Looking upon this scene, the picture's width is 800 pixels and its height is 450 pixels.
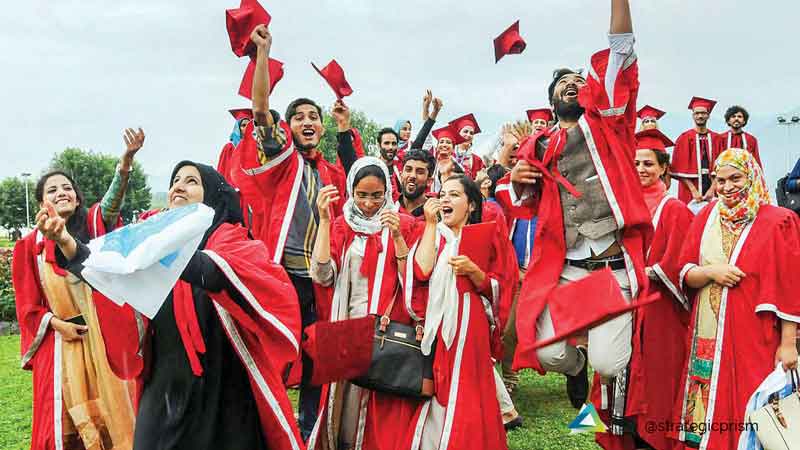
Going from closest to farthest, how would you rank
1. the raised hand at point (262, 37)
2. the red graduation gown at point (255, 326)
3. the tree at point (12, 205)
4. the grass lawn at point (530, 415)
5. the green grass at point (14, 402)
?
the red graduation gown at point (255, 326)
the raised hand at point (262, 37)
the grass lawn at point (530, 415)
the green grass at point (14, 402)
the tree at point (12, 205)

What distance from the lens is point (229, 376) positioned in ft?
11.9

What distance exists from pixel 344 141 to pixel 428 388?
266cm

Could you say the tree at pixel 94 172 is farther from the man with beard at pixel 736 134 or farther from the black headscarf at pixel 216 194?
the black headscarf at pixel 216 194

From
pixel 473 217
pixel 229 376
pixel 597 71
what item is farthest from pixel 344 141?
pixel 229 376

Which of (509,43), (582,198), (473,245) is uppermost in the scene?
(509,43)

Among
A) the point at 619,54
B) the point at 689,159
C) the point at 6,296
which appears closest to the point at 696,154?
the point at 689,159

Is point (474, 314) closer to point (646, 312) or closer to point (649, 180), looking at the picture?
point (646, 312)

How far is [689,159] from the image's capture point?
1047cm

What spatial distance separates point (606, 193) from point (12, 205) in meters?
87.9

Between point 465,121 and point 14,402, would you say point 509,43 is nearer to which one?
point 465,121

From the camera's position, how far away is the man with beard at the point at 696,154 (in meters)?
10.4

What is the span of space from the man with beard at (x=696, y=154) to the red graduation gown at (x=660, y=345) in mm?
5529

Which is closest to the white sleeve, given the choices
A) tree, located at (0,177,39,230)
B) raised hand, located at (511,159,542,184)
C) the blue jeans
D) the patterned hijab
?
raised hand, located at (511,159,542,184)

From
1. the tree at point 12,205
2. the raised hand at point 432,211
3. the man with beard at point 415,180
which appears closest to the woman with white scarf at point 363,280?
the raised hand at point 432,211
